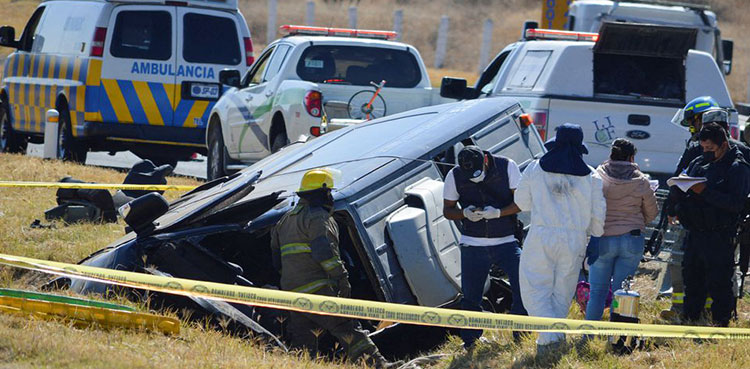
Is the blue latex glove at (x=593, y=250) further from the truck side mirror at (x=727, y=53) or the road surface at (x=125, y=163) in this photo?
the truck side mirror at (x=727, y=53)

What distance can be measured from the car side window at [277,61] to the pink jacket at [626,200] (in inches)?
238

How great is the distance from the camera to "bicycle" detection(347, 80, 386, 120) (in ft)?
37.6

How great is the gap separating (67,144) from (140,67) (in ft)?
5.04

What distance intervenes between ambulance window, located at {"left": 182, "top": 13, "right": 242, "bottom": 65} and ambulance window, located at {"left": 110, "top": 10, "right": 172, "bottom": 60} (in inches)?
9.4

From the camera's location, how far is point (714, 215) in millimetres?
6793

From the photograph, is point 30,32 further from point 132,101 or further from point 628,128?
point 628,128

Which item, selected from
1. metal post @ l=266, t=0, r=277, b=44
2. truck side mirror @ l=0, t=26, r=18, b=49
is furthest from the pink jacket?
metal post @ l=266, t=0, r=277, b=44

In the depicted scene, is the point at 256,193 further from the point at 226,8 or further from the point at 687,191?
the point at 226,8

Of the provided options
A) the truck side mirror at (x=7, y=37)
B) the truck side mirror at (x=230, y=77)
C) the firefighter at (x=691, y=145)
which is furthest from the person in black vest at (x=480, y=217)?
the truck side mirror at (x=7, y=37)

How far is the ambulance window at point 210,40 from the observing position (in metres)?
14.1

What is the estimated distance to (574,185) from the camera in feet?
20.9

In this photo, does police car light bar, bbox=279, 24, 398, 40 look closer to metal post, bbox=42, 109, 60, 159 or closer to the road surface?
the road surface

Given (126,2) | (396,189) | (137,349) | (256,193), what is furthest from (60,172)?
(137,349)

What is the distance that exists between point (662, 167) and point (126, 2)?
277 inches
